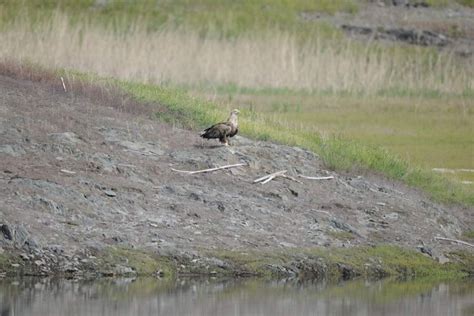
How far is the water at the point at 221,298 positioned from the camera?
13.4 metres

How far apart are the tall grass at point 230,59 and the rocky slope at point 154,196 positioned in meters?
6.97

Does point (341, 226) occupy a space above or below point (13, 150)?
below

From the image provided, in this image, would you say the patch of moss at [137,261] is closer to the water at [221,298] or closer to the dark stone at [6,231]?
the water at [221,298]

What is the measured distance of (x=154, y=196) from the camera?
16891mm

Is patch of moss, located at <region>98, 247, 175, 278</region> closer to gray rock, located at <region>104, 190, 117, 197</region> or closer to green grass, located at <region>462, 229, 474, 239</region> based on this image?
gray rock, located at <region>104, 190, 117, 197</region>

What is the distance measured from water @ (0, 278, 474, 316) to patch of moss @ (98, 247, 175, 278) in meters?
0.20

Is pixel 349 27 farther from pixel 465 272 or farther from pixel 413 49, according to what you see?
pixel 465 272

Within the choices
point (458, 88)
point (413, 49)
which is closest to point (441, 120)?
point (458, 88)

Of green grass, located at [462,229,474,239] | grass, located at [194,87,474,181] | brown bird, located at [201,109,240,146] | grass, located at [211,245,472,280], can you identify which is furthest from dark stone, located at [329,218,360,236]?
grass, located at [194,87,474,181]

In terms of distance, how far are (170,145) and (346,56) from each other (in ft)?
54.5

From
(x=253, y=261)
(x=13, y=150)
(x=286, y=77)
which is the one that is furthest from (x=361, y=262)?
(x=286, y=77)

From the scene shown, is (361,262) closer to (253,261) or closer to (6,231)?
(253,261)

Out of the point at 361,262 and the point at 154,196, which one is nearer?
the point at 361,262

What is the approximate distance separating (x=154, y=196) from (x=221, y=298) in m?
2.97
